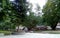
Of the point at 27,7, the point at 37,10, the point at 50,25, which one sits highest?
the point at 27,7

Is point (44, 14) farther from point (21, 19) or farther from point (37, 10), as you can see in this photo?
point (21, 19)

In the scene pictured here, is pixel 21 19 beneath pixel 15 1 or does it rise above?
beneath

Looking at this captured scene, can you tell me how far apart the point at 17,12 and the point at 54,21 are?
17251mm

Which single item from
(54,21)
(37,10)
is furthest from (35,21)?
(37,10)

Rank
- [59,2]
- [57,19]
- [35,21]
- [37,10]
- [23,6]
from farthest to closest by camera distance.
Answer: [37,10]
[57,19]
[35,21]
[59,2]
[23,6]

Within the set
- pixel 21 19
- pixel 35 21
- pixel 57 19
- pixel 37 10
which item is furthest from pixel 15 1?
pixel 37 10

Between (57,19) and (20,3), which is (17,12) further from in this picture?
(57,19)

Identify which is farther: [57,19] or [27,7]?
[57,19]

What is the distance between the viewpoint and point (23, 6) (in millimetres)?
29281

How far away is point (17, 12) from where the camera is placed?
29406 millimetres

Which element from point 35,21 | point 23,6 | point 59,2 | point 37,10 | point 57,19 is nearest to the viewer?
point 23,6

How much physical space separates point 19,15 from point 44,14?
705 inches

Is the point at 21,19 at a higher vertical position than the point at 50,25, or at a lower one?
higher

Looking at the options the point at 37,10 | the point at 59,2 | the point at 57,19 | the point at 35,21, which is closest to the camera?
the point at 59,2
